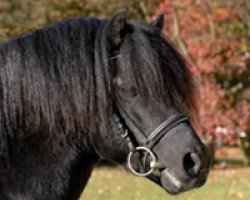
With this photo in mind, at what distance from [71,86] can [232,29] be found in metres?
17.9

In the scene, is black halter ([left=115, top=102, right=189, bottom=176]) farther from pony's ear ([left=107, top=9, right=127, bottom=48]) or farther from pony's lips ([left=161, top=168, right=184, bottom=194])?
pony's ear ([left=107, top=9, right=127, bottom=48])

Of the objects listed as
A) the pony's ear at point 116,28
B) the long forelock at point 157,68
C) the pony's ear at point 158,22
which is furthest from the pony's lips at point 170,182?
the pony's ear at point 158,22

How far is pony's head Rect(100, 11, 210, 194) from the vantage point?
275 cm

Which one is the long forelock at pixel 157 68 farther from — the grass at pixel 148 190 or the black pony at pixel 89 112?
the grass at pixel 148 190

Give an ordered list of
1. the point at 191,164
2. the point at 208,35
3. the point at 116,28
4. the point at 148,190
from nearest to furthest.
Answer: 1. the point at 191,164
2. the point at 116,28
3. the point at 148,190
4. the point at 208,35

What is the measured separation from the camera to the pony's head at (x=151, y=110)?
9.04 feet

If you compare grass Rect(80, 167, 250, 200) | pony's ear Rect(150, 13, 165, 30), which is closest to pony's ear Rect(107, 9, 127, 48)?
pony's ear Rect(150, 13, 165, 30)

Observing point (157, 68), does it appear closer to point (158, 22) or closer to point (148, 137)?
point (148, 137)

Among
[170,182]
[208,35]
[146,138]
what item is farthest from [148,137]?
[208,35]

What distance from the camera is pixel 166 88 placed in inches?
111

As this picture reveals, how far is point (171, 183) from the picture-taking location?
276cm

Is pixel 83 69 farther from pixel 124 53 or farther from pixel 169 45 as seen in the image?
pixel 169 45

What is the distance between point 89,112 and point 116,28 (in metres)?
0.37

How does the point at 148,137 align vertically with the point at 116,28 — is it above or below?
below
